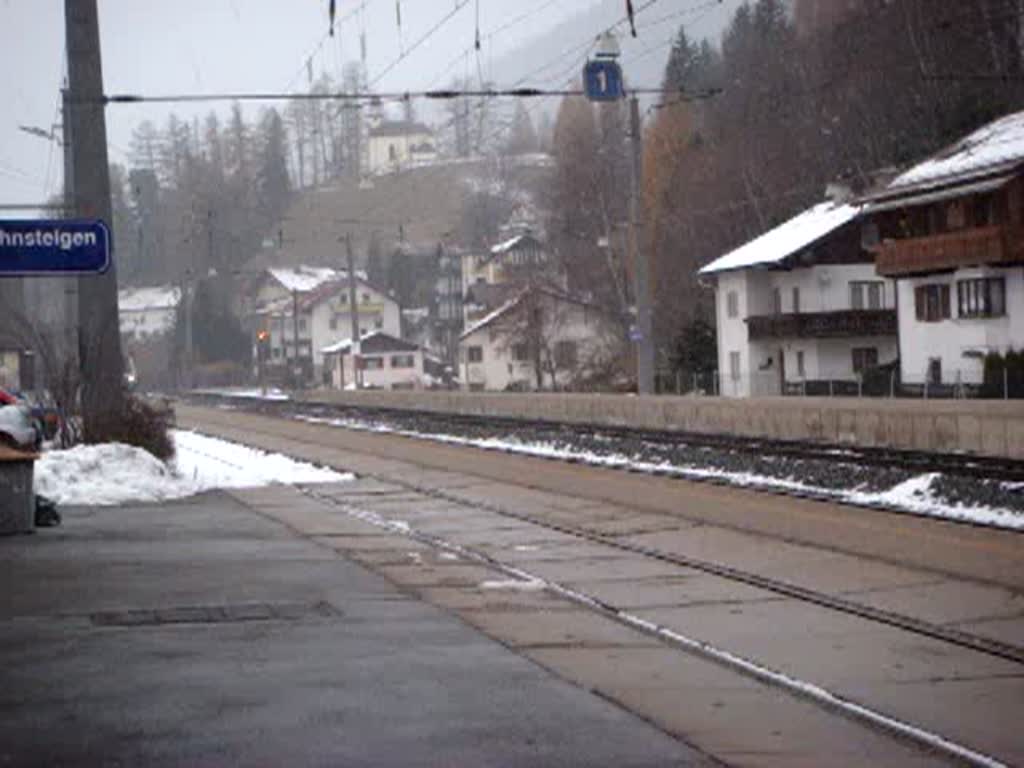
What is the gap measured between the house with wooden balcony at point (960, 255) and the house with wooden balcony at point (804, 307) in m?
6.72

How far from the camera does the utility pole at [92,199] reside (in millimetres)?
29109

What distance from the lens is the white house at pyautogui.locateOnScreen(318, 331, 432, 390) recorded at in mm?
114250

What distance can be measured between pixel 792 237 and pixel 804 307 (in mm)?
3161

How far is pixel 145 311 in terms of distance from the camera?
159375 mm

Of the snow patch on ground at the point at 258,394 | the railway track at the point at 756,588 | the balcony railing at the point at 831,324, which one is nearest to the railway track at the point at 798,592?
the railway track at the point at 756,588

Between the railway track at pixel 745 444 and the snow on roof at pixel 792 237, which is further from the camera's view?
the snow on roof at pixel 792 237

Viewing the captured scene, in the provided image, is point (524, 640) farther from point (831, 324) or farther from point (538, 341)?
point (538, 341)

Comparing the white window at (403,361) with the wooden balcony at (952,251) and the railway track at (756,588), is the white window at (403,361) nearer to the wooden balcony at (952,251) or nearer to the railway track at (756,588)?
the wooden balcony at (952,251)

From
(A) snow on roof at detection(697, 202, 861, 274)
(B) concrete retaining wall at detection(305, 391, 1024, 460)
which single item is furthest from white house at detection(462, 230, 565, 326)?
(B) concrete retaining wall at detection(305, 391, 1024, 460)

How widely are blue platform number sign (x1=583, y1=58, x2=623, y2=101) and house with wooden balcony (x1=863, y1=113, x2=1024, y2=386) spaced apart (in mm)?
18889

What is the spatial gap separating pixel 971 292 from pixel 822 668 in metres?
50.6

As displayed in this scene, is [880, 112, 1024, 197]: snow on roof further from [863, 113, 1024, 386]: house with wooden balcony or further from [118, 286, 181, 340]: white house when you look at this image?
[118, 286, 181, 340]: white house

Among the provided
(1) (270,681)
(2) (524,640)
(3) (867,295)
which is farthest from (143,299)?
(1) (270,681)

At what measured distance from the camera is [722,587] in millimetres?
15375
